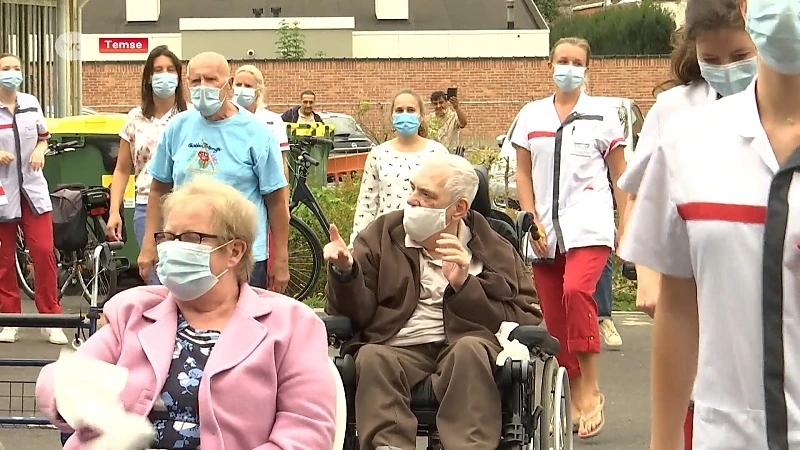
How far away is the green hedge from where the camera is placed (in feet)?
37.2

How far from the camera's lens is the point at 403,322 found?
5.59 m

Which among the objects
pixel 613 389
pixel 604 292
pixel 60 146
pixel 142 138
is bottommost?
pixel 613 389

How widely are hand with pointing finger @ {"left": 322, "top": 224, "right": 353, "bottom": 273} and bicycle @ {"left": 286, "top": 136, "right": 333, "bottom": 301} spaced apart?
5431mm

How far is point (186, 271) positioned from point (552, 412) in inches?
82.7

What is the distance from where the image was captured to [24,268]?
11195 mm

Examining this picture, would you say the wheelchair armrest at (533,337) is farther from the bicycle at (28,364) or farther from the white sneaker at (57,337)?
the white sneaker at (57,337)

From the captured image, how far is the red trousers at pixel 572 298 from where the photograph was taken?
6.67 m

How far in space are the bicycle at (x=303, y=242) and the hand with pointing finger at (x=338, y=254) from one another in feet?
17.8

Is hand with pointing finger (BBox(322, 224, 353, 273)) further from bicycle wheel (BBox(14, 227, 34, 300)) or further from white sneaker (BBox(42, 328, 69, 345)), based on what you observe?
bicycle wheel (BBox(14, 227, 34, 300))

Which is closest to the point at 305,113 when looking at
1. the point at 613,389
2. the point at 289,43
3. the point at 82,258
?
the point at 82,258

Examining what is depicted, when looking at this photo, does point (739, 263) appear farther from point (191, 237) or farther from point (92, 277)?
point (92, 277)

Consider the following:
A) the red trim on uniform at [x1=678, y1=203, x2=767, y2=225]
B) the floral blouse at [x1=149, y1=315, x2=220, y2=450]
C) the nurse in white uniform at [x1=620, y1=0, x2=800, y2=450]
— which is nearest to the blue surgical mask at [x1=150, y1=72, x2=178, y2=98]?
the floral blouse at [x1=149, y1=315, x2=220, y2=450]

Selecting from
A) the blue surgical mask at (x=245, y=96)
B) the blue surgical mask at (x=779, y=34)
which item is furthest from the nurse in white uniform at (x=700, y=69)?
the blue surgical mask at (x=245, y=96)

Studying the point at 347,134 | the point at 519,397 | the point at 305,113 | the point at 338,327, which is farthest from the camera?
the point at 347,134
